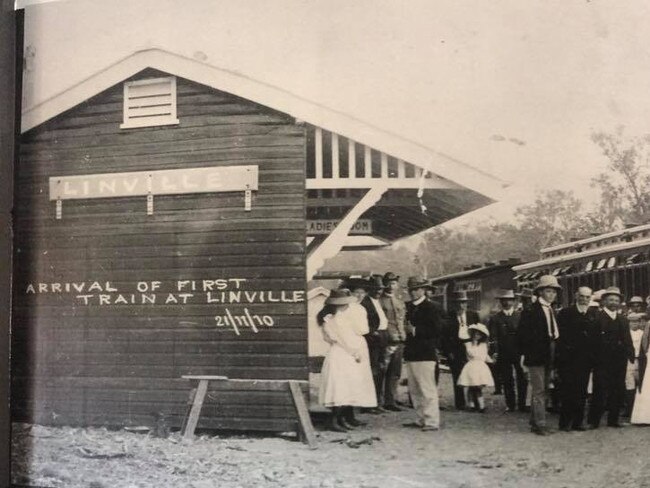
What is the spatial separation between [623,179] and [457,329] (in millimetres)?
1221

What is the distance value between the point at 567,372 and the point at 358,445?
1.26 m

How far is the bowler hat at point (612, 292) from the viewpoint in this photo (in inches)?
151

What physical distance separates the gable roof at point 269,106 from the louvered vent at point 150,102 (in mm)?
104

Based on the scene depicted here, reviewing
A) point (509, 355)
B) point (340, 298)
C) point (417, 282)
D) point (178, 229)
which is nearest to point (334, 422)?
point (340, 298)

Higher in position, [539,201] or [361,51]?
[361,51]

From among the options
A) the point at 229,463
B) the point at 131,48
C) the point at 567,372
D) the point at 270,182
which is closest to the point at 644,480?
the point at 567,372

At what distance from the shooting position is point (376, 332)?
4.30 m

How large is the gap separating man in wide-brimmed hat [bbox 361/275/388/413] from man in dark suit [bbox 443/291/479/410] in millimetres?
379

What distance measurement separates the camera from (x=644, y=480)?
364 centimetres

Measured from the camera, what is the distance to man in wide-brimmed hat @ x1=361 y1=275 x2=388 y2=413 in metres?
4.25

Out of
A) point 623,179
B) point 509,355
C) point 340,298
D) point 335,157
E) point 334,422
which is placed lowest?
point 334,422

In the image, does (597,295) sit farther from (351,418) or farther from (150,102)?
(150,102)

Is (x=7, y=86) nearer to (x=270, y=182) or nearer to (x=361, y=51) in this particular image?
(x=270, y=182)

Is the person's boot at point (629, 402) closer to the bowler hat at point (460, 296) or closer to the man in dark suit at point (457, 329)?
the man in dark suit at point (457, 329)
